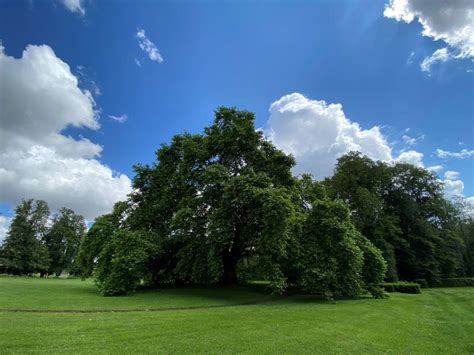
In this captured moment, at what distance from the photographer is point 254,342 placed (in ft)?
29.1

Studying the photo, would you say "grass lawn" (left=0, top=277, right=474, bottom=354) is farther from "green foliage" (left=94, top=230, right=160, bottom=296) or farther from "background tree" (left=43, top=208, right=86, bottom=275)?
"background tree" (left=43, top=208, right=86, bottom=275)

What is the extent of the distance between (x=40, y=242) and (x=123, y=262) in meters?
62.1

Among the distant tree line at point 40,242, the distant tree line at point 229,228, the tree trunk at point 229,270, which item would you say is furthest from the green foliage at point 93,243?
the distant tree line at point 40,242

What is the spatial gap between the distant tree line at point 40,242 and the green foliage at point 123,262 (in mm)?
46600

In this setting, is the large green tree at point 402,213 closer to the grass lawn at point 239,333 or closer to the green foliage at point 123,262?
the grass lawn at point 239,333

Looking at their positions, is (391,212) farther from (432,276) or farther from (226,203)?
(226,203)

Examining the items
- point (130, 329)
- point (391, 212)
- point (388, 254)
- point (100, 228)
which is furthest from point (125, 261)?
point (391, 212)

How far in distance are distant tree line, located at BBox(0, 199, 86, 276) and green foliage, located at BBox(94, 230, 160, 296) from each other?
4660 cm

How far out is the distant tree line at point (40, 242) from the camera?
215 ft

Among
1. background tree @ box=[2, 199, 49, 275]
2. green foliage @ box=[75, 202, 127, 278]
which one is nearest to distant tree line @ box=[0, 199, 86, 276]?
background tree @ box=[2, 199, 49, 275]

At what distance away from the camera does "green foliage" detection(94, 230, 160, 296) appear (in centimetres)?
2180

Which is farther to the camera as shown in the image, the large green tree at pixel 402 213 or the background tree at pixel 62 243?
the background tree at pixel 62 243

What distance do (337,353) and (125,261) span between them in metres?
17.1

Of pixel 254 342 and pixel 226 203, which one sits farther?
pixel 226 203
